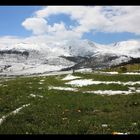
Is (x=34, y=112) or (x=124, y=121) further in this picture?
(x=34, y=112)

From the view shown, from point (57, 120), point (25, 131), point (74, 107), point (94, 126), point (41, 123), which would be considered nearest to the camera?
point (25, 131)

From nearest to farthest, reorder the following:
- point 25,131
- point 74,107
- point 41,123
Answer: point 25,131 → point 41,123 → point 74,107

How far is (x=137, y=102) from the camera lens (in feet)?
92.5

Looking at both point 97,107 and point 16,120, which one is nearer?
point 16,120

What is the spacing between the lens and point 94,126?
16.3 meters
